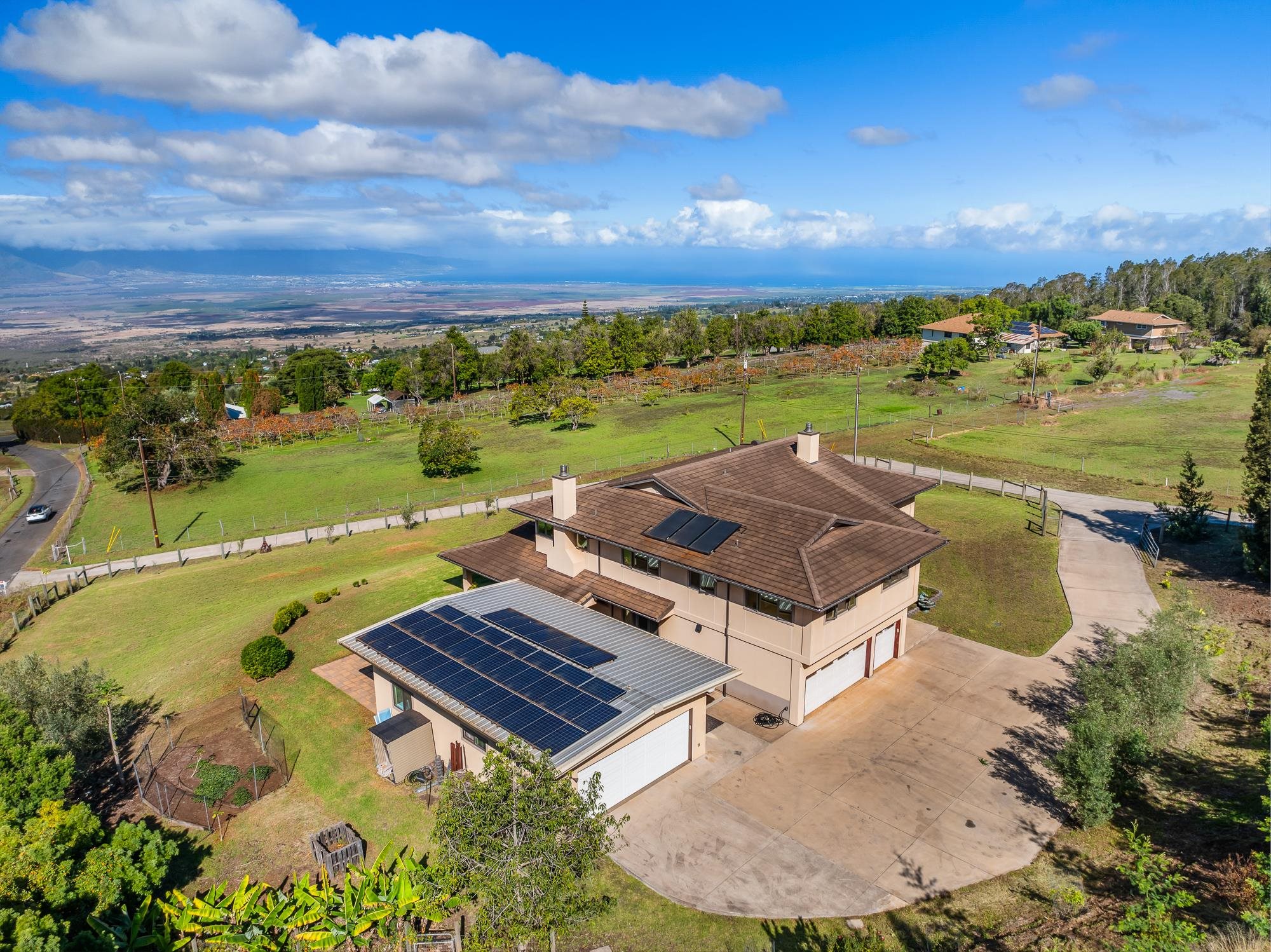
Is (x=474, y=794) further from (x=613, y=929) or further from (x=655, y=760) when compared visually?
(x=655, y=760)

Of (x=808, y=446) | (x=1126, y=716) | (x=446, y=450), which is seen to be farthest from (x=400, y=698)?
(x=446, y=450)

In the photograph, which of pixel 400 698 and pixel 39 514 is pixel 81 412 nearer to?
pixel 39 514

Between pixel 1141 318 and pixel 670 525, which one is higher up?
pixel 1141 318

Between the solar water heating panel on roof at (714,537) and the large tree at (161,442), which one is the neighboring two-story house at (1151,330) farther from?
the large tree at (161,442)

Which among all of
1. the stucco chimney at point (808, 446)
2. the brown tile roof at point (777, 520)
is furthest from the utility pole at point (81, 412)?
the stucco chimney at point (808, 446)

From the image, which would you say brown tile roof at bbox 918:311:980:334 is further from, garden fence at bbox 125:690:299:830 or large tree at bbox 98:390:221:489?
garden fence at bbox 125:690:299:830

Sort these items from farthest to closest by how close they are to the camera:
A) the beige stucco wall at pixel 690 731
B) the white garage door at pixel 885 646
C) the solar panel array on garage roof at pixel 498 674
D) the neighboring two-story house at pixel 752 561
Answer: the white garage door at pixel 885 646
the neighboring two-story house at pixel 752 561
the beige stucco wall at pixel 690 731
the solar panel array on garage roof at pixel 498 674
